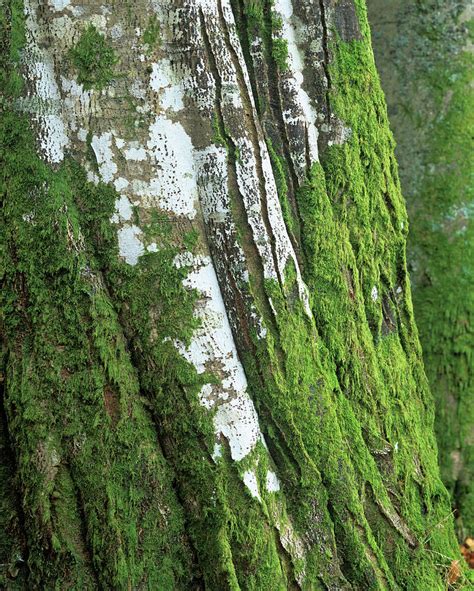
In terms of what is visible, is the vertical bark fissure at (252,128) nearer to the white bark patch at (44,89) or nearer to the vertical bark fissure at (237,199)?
the vertical bark fissure at (237,199)

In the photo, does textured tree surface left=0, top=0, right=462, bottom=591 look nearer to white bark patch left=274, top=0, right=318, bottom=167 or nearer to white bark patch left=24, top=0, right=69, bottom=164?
white bark patch left=24, top=0, right=69, bottom=164

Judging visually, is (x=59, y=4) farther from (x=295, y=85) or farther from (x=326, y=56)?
(x=326, y=56)

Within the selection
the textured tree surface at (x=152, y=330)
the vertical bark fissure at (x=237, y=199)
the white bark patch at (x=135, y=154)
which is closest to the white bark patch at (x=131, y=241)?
the textured tree surface at (x=152, y=330)

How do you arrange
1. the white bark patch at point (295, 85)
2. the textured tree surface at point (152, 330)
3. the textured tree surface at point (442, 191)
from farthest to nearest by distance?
the textured tree surface at point (442, 191), the white bark patch at point (295, 85), the textured tree surface at point (152, 330)

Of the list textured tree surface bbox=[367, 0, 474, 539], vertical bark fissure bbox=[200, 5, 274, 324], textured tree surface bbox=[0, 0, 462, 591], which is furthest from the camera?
textured tree surface bbox=[367, 0, 474, 539]

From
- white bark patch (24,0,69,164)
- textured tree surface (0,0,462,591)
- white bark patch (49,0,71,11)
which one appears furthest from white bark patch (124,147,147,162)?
white bark patch (49,0,71,11)

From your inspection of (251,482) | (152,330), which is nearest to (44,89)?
(152,330)
